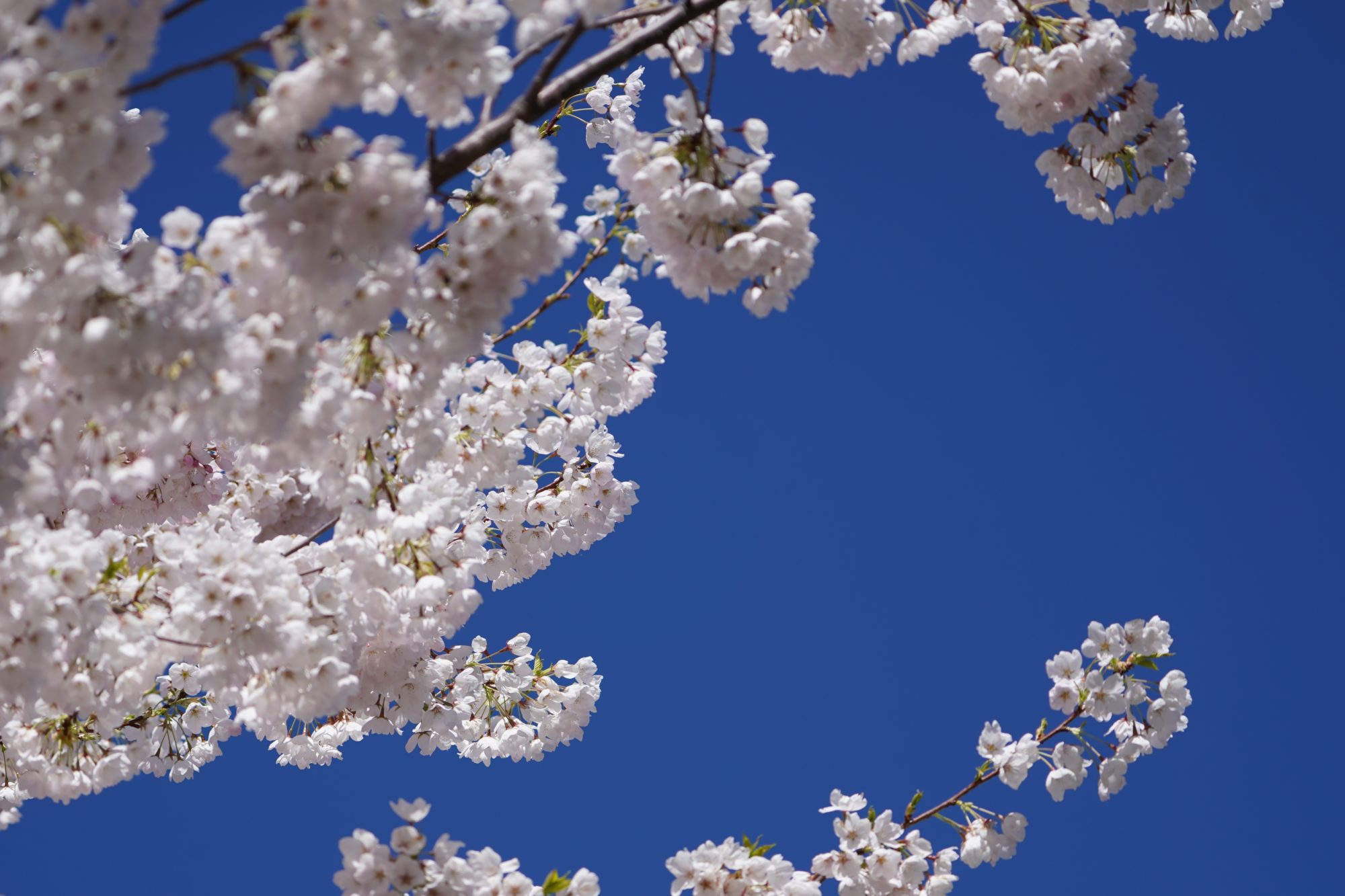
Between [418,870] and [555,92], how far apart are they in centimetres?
283

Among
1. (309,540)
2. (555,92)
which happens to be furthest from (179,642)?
(555,92)

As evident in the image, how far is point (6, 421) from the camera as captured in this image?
3348 millimetres

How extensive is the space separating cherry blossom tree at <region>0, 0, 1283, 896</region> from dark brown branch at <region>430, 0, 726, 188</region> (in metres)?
0.01

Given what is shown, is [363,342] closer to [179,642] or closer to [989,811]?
[179,642]

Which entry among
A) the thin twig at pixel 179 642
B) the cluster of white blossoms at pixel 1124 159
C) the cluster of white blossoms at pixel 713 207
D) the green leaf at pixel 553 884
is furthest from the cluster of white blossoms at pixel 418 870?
the cluster of white blossoms at pixel 1124 159

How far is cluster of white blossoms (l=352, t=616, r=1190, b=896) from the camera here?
488 cm

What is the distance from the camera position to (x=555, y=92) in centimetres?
383

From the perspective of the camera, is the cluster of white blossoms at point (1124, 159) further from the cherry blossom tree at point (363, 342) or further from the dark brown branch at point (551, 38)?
the dark brown branch at point (551, 38)

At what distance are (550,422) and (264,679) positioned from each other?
202 centimetres

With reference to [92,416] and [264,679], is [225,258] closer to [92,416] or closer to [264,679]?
[92,416]

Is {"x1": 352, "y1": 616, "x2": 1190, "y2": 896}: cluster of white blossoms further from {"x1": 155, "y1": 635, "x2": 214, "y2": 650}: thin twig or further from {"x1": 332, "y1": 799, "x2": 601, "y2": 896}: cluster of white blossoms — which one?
{"x1": 155, "y1": 635, "x2": 214, "y2": 650}: thin twig

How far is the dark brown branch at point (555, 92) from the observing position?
365 centimetres

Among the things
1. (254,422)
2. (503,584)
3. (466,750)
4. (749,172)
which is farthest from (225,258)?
(466,750)

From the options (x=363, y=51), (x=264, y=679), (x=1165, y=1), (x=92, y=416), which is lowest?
(x=264, y=679)
